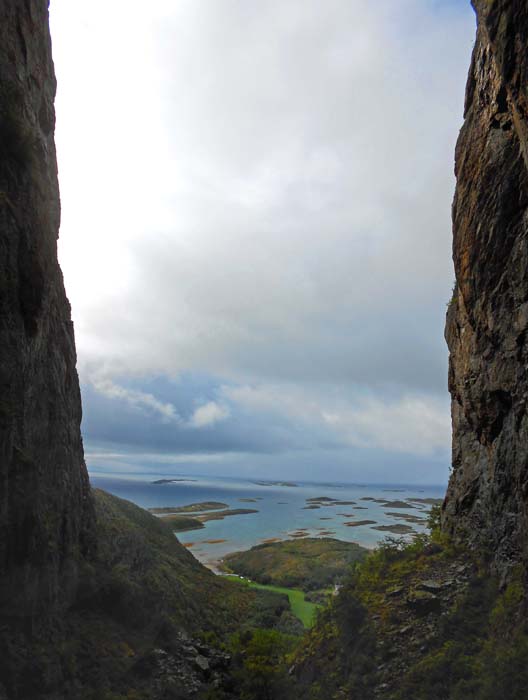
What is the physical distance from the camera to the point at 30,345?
1573 cm

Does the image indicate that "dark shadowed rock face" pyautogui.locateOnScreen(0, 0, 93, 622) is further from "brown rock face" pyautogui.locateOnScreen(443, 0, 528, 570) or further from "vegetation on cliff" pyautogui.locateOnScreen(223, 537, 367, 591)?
"vegetation on cliff" pyautogui.locateOnScreen(223, 537, 367, 591)

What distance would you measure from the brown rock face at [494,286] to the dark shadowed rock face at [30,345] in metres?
17.3

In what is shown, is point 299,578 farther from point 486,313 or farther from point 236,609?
point 486,313

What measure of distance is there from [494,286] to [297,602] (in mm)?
45251

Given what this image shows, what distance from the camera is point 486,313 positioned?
17859 millimetres

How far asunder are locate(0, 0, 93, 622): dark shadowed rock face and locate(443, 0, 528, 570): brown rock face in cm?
1725

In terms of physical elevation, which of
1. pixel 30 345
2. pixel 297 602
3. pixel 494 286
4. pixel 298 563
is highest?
pixel 494 286

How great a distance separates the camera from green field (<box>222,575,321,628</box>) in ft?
136

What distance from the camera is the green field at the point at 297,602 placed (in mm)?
41416

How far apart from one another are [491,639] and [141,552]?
29106 millimetres

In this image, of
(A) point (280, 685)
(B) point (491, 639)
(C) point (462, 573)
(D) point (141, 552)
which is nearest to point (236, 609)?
(D) point (141, 552)

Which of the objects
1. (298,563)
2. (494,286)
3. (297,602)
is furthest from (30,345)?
(298,563)

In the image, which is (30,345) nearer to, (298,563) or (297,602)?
(297,602)

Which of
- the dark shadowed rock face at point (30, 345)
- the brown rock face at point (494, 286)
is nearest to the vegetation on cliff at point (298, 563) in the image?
the brown rock face at point (494, 286)
